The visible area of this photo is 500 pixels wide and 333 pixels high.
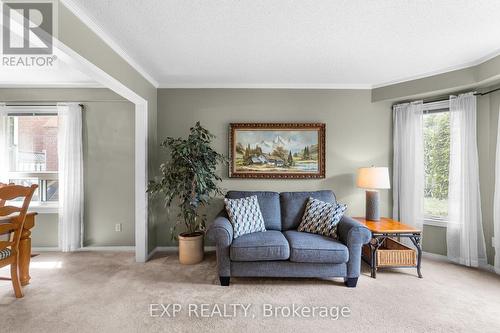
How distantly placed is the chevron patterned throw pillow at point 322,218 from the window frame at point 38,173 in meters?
3.81

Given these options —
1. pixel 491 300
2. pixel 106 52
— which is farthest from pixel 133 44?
pixel 491 300

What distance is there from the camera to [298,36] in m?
2.26

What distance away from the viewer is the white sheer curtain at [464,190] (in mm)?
2973

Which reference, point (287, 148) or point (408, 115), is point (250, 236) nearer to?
point (287, 148)

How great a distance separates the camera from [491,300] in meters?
2.25

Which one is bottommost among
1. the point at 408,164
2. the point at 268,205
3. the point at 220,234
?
the point at 220,234

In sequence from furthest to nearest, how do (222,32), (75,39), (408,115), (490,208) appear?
(408,115)
(490,208)
(222,32)
(75,39)

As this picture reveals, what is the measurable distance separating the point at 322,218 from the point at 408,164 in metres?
1.69

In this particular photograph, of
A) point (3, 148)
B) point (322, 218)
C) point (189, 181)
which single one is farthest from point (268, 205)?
point (3, 148)

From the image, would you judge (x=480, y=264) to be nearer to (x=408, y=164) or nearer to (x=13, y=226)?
(x=408, y=164)

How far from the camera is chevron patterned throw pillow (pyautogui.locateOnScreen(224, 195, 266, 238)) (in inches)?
109

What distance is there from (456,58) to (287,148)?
2311 mm

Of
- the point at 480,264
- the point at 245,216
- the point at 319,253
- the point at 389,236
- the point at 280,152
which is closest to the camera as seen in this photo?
the point at 319,253

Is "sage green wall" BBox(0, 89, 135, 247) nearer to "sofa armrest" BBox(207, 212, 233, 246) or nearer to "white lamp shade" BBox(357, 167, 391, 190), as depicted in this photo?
"sofa armrest" BBox(207, 212, 233, 246)
